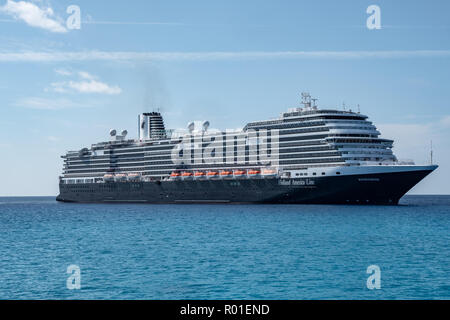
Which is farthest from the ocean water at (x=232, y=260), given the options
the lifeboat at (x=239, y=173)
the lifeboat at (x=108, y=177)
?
the lifeboat at (x=108, y=177)

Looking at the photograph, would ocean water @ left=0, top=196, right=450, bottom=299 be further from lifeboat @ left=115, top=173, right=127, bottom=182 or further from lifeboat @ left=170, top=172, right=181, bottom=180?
lifeboat @ left=115, top=173, right=127, bottom=182

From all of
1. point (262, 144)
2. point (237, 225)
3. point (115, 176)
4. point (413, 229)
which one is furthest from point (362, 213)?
point (115, 176)

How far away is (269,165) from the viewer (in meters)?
93.4

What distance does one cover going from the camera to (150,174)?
121 meters

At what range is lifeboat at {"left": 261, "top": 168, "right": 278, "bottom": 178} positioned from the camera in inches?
3581

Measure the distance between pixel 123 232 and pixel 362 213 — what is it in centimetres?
3163

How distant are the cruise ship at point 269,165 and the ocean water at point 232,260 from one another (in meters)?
23.8

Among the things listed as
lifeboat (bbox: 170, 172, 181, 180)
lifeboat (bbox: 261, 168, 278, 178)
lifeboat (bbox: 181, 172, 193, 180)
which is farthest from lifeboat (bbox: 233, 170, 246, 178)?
lifeboat (bbox: 170, 172, 181, 180)

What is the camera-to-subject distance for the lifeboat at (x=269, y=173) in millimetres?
90963

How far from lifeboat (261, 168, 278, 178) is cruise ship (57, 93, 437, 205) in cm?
20

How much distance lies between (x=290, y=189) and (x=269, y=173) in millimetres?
5470

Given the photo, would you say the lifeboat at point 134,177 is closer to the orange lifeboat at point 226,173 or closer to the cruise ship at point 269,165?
the cruise ship at point 269,165

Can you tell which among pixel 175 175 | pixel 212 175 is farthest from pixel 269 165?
pixel 175 175

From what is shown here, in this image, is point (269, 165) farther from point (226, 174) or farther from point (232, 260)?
point (232, 260)
